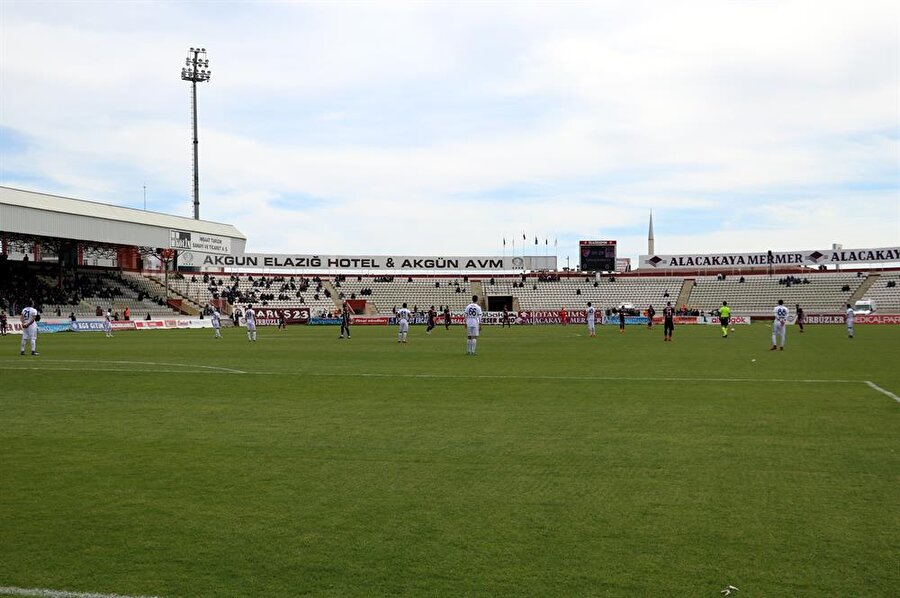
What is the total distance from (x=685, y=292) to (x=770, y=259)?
12.4m

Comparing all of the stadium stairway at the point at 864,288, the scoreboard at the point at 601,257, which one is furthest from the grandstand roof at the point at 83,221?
the stadium stairway at the point at 864,288

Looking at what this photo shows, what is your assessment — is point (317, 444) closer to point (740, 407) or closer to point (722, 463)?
point (722, 463)

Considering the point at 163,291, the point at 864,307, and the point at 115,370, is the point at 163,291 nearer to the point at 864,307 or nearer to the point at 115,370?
the point at 115,370

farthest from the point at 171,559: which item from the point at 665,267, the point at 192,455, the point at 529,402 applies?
the point at 665,267

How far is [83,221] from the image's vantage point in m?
64.8

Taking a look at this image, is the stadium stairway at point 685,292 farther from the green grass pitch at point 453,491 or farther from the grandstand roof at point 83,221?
the green grass pitch at point 453,491

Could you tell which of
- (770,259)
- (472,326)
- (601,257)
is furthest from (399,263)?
(472,326)

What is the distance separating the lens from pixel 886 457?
30.8 ft

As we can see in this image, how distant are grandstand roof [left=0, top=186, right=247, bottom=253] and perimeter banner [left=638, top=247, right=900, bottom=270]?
198 ft

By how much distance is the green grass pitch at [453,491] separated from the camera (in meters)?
5.62

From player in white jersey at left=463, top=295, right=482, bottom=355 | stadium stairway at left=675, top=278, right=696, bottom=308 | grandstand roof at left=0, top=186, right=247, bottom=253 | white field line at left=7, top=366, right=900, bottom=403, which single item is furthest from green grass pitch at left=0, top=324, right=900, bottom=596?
stadium stairway at left=675, top=278, right=696, bottom=308

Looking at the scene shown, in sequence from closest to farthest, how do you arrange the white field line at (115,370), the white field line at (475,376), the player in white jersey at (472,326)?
the white field line at (475,376) → the white field line at (115,370) → the player in white jersey at (472,326)

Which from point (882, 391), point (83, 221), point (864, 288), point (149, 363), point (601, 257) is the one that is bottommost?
point (149, 363)

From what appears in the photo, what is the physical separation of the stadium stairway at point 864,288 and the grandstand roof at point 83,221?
6935cm
